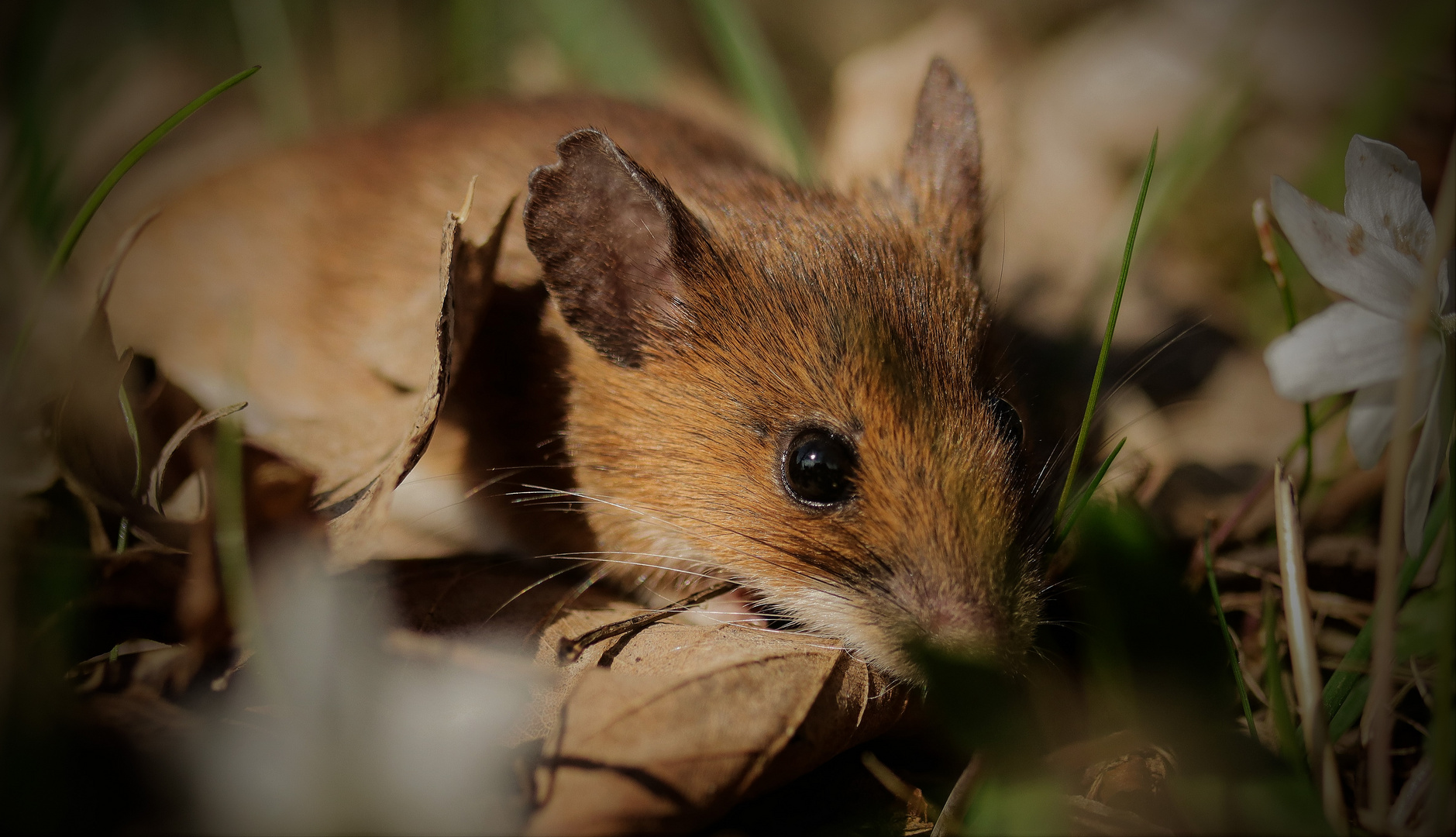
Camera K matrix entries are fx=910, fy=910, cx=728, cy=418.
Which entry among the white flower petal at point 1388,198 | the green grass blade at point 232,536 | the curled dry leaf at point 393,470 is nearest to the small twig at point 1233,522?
the white flower petal at point 1388,198

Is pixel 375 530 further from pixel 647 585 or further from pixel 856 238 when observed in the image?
pixel 856 238

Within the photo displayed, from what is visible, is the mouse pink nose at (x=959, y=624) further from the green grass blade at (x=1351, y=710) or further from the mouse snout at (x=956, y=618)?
the green grass blade at (x=1351, y=710)

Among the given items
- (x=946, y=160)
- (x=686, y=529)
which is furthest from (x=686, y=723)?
(x=946, y=160)

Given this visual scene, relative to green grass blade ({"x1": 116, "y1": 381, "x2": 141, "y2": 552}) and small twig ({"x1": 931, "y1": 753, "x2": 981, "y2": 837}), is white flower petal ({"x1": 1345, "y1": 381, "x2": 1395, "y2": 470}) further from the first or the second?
green grass blade ({"x1": 116, "y1": 381, "x2": 141, "y2": 552})

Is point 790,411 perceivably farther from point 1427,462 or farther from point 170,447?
point 170,447

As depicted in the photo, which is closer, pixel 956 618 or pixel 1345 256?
pixel 1345 256

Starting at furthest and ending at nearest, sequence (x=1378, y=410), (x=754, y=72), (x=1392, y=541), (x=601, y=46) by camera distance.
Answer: (x=601, y=46) → (x=754, y=72) → (x=1378, y=410) → (x=1392, y=541)
